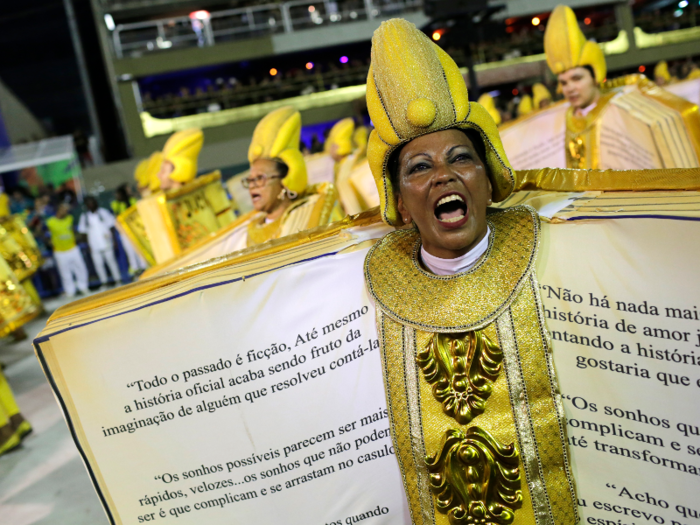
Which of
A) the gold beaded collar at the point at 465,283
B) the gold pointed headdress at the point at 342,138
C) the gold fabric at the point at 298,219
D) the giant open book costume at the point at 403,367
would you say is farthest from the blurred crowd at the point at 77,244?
the gold beaded collar at the point at 465,283

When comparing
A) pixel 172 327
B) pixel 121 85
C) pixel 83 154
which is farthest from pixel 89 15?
pixel 172 327

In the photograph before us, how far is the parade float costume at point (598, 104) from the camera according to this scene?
9.86 feet

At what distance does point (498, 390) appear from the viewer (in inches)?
54.0

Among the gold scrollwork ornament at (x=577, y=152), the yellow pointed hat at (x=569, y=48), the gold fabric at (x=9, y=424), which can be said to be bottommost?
the gold fabric at (x=9, y=424)

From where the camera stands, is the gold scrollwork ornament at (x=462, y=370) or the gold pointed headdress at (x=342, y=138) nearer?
the gold scrollwork ornament at (x=462, y=370)

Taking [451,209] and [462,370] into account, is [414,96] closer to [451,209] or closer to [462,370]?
[451,209]

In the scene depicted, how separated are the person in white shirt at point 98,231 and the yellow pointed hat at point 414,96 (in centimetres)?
989

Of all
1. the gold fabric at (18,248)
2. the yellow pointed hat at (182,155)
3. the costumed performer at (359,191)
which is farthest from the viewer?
the gold fabric at (18,248)

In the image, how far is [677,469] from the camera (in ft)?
4.12

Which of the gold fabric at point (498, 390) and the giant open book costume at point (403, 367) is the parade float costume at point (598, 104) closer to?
the giant open book costume at point (403, 367)

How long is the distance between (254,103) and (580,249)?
17080 mm

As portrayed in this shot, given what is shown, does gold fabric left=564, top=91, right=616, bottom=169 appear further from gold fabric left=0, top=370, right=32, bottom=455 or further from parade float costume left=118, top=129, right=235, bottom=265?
gold fabric left=0, top=370, right=32, bottom=455

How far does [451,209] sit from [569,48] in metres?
2.71

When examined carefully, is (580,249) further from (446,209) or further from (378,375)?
(378,375)
